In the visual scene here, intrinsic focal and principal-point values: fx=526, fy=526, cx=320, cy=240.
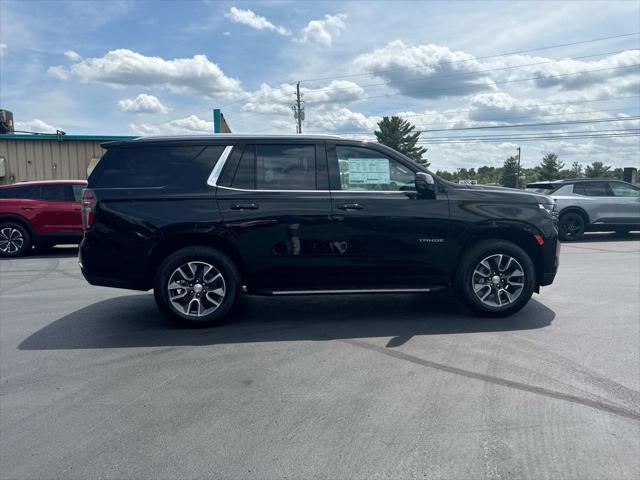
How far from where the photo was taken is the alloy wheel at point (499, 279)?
5719mm

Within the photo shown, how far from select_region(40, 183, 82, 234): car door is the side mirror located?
8.66 metres

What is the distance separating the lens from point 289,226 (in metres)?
5.43

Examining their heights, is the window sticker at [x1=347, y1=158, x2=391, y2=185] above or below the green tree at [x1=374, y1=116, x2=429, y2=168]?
below

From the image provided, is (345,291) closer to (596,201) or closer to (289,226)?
(289,226)

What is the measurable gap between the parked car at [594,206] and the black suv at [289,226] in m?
8.88

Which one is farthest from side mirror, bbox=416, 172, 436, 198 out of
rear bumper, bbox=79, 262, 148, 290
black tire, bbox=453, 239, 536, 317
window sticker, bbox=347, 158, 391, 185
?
rear bumper, bbox=79, 262, 148, 290

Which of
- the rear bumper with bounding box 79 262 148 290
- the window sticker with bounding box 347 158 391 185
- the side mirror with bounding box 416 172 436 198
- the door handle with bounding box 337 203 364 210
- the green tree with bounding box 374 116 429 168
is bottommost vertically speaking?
the rear bumper with bounding box 79 262 148 290

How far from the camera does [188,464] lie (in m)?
2.92

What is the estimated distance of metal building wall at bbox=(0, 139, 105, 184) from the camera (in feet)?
66.8

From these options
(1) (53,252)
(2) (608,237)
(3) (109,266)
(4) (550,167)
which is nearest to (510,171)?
(4) (550,167)

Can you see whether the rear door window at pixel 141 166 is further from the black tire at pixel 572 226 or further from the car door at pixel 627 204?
the car door at pixel 627 204

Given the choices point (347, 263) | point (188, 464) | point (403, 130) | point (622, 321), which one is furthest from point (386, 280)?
point (403, 130)

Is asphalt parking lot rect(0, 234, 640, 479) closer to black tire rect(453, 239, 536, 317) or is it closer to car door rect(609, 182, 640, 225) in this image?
black tire rect(453, 239, 536, 317)

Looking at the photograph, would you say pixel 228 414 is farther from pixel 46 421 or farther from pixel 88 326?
pixel 88 326
